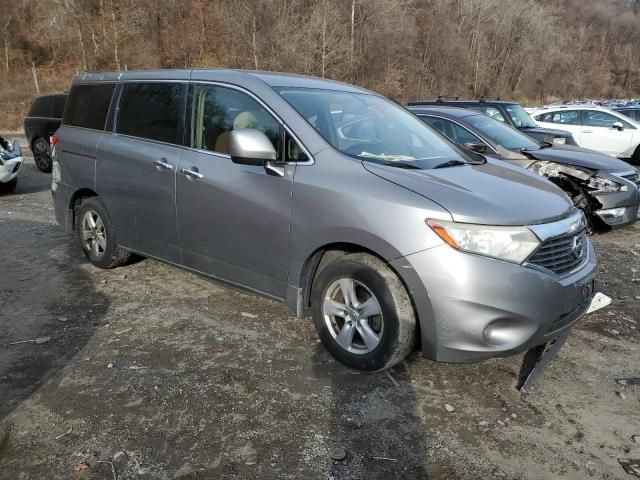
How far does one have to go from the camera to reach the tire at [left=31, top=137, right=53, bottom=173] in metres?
12.5

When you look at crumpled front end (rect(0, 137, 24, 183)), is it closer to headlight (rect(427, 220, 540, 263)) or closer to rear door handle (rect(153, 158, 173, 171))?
rear door handle (rect(153, 158, 173, 171))

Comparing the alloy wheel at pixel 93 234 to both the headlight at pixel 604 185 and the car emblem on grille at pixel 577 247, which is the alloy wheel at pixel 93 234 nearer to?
the car emblem on grille at pixel 577 247

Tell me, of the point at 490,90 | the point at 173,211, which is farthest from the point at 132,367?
the point at 490,90

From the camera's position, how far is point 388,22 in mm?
40406

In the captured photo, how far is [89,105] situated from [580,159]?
20.2ft

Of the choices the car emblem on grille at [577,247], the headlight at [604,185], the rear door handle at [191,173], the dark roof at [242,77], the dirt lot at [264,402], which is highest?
the dark roof at [242,77]

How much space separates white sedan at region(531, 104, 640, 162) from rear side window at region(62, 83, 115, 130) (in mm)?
11936

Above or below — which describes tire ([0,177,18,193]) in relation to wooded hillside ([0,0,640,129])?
below

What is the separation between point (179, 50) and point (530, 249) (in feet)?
135

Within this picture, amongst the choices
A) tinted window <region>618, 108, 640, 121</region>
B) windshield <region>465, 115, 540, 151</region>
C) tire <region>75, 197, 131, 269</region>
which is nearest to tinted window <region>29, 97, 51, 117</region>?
tire <region>75, 197, 131, 269</region>

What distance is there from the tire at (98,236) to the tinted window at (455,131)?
4415mm

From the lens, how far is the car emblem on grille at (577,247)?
327cm

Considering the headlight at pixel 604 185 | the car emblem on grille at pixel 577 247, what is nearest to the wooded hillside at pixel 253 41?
the headlight at pixel 604 185

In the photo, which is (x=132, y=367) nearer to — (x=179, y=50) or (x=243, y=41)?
(x=243, y=41)
